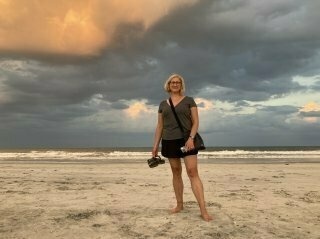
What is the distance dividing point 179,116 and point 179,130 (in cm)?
21

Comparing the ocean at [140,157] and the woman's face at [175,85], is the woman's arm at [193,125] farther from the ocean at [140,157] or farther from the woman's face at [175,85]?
the ocean at [140,157]

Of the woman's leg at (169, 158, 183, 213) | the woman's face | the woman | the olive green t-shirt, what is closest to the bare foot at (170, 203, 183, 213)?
the woman's leg at (169, 158, 183, 213)

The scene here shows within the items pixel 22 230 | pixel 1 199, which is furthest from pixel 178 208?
pixel 1 199

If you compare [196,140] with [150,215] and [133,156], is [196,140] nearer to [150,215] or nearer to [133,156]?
[150,215]

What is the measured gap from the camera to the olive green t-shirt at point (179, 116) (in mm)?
5766

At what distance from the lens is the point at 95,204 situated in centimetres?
725

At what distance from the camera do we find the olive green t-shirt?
5.77 meters

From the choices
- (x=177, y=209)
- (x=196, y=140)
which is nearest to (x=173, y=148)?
(x=196, y=140)

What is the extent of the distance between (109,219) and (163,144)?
1.44 m

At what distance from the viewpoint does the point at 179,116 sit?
18.9 ft

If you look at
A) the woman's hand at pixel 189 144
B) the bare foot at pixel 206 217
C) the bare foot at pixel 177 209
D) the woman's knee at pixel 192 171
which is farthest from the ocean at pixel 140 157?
the woman's hand at pixel 189 144

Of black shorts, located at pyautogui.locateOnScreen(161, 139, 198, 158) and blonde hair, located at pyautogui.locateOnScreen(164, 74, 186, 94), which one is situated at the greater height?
blonde hair, located at pyautogui.locateOnScreen(164, 74, 186, 94)

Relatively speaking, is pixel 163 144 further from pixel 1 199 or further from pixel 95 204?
pixel 1 199

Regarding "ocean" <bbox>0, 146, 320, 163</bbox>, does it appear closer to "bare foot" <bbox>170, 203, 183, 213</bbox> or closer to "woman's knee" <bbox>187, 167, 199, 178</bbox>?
"bare foot" <bbox>170, 203, 183, 213</bbox>
